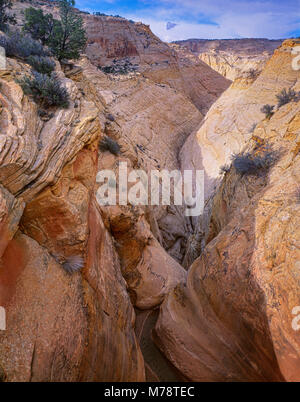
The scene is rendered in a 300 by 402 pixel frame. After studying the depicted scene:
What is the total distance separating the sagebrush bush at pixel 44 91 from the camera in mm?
4273

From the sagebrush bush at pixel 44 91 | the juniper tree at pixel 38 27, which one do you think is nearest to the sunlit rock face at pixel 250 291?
the sagebrush bush at pixel 44 91

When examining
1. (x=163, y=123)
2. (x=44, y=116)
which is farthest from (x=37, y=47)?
(x=163, y=123)

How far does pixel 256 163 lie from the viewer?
6301 mm

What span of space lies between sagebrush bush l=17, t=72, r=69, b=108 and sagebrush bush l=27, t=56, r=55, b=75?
879 mm

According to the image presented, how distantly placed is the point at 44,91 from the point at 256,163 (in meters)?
5.61

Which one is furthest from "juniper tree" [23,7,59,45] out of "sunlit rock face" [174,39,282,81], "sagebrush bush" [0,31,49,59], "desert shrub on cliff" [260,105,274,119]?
"sunlit rock face" [174,39,282,81]

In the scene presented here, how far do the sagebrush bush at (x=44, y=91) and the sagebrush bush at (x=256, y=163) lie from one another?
5087mm

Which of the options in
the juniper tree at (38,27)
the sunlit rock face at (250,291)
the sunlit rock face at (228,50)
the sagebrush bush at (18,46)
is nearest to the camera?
the sunlit rock face at (250,291)

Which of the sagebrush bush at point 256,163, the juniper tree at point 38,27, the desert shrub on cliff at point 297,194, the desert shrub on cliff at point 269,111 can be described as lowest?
the desert shrub on cliff at point 297,194

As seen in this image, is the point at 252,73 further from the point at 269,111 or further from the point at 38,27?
the point at 38,27

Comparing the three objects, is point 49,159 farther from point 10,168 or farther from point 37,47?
point 37,47

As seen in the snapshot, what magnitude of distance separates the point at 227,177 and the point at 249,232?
3.59 m

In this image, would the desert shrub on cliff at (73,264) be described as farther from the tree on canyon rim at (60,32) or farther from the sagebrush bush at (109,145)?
the tree on canyon rim at (60,32)

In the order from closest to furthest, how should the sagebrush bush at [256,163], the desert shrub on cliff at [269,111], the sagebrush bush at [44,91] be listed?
the sagebrush bush at [44,91], the sagebrush bush at [256,163], the desert shrub on cliff at [269,111]
